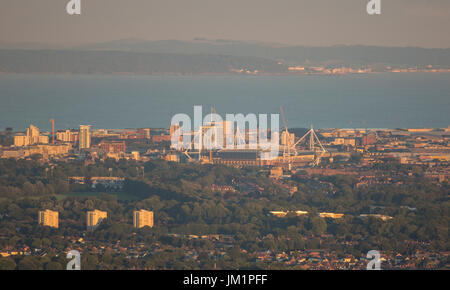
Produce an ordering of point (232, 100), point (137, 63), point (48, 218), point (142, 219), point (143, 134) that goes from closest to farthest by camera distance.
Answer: point (142, 219)
point (48, 218)
point (143, 134)
point (232, 100)
point (137, 63)

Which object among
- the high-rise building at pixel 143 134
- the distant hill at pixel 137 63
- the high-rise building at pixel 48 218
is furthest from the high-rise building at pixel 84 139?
the distant hill at pixel 137 63

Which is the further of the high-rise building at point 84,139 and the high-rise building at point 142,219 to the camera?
the high-rise building at point 84,139

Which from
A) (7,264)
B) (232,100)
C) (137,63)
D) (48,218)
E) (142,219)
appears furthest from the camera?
(137,63)

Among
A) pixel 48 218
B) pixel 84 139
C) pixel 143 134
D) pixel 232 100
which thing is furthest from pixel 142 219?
pixel 232 100

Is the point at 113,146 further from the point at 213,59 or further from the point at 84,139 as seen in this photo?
the point at 213,59

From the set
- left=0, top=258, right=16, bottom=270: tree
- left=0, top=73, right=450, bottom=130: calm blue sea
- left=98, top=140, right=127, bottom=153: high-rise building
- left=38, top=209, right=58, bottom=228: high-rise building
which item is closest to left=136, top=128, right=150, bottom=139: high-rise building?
left=98, top=140, right=127, bottom=153: high-rise building

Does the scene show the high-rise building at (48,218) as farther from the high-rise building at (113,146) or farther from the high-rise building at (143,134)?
the high-rise building at (143,134)

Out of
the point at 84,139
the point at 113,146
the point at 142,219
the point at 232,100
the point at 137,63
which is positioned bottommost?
the point at 142,219

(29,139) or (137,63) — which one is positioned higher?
(137,63)
